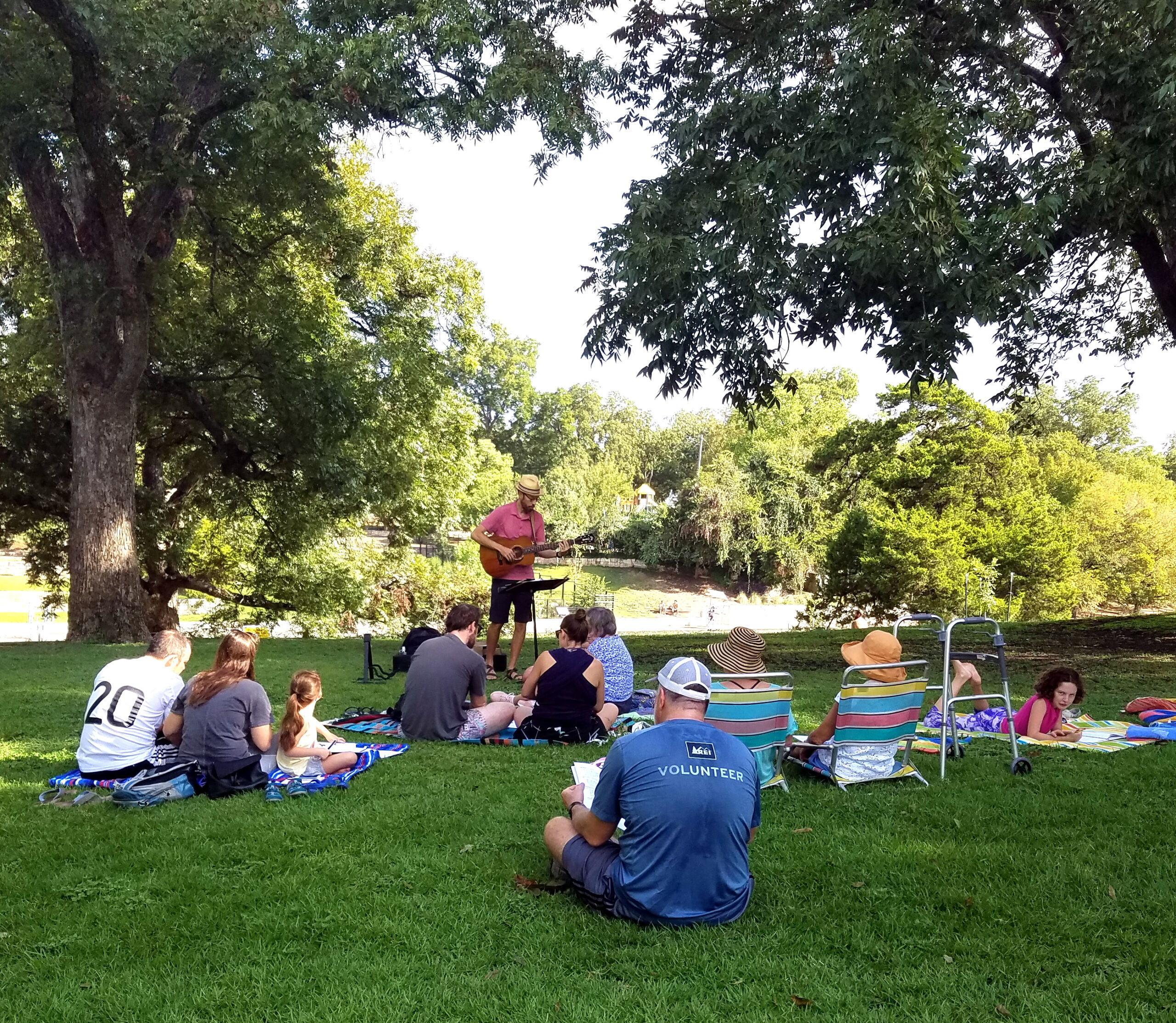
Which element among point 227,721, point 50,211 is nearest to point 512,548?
point 227,721

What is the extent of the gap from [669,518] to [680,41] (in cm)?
3612

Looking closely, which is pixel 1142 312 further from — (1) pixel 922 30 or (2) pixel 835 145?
(2) pixel 835 145

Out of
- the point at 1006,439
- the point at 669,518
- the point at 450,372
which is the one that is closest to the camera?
the point at 1006,439

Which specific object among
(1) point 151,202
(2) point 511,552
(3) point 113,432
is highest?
(1) point 151,202

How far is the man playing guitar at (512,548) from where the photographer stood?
32.1 feet

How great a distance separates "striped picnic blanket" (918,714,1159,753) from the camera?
691 cm

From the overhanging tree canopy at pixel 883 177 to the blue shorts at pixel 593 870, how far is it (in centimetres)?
669

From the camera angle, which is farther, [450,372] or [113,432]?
[450,372]

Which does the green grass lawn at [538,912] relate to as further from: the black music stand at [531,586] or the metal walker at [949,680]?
the black music stand at [531,586]

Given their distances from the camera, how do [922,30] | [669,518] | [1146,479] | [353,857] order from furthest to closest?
[1146,479] < [669,518] < [922,30] < [353,857]

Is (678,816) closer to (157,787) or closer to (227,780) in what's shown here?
(227,780)

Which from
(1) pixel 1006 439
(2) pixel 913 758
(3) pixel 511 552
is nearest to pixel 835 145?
(3) pixel 511 552

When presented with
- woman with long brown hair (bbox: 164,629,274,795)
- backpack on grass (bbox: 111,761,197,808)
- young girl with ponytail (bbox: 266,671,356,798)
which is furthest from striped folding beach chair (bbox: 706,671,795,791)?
backpack on grass (bbox: 111,761,197,808)

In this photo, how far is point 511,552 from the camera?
9.77 m
